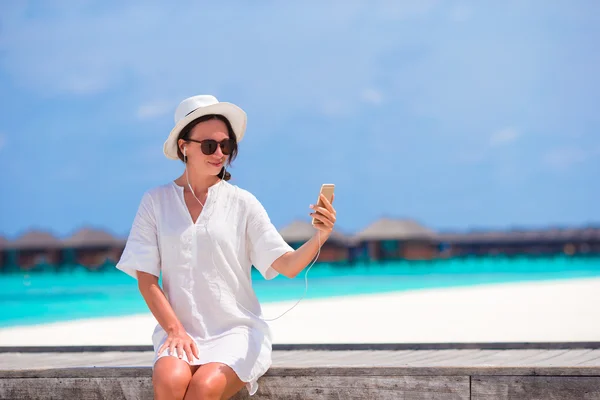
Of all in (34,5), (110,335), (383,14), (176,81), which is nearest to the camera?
(110,335)

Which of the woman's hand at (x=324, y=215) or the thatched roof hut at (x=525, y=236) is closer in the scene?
the woman's hand at (x=324, y=215)

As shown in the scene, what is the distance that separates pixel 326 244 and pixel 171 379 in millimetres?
38826

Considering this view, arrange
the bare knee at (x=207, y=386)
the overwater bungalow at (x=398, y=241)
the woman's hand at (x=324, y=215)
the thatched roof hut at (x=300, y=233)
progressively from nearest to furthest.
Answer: the bare knee at (x=207, y=386), the woman's hand at (x=324, y=215), the thatched roof hut at (x=300, y=233), the overwater bungalow at (x=398, y=241)

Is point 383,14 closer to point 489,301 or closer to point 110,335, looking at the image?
point 489,301

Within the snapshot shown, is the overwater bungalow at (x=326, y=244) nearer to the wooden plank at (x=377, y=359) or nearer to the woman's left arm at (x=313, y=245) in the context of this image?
the wooden plank at (x=377, y=359)

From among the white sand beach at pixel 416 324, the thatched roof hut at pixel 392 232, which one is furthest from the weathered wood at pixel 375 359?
the thatched roof hut at pixel 392 232

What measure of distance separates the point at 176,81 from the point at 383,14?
15.2m

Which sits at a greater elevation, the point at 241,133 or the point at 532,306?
the point at 241,133

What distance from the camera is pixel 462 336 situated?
26.3 ft

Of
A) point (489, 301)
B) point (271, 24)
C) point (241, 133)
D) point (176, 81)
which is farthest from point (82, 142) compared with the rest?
point (241, 133)

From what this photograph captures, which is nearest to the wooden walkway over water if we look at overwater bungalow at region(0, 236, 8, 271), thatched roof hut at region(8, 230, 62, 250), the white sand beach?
the white sand beach

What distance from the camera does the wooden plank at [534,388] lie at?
3467mm

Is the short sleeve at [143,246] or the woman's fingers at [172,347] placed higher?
the short sleeve at [143,246]

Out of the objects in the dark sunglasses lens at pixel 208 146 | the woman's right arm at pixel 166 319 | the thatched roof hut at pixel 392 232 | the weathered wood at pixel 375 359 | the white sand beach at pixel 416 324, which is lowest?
the white sand beach at pixel 416 324
